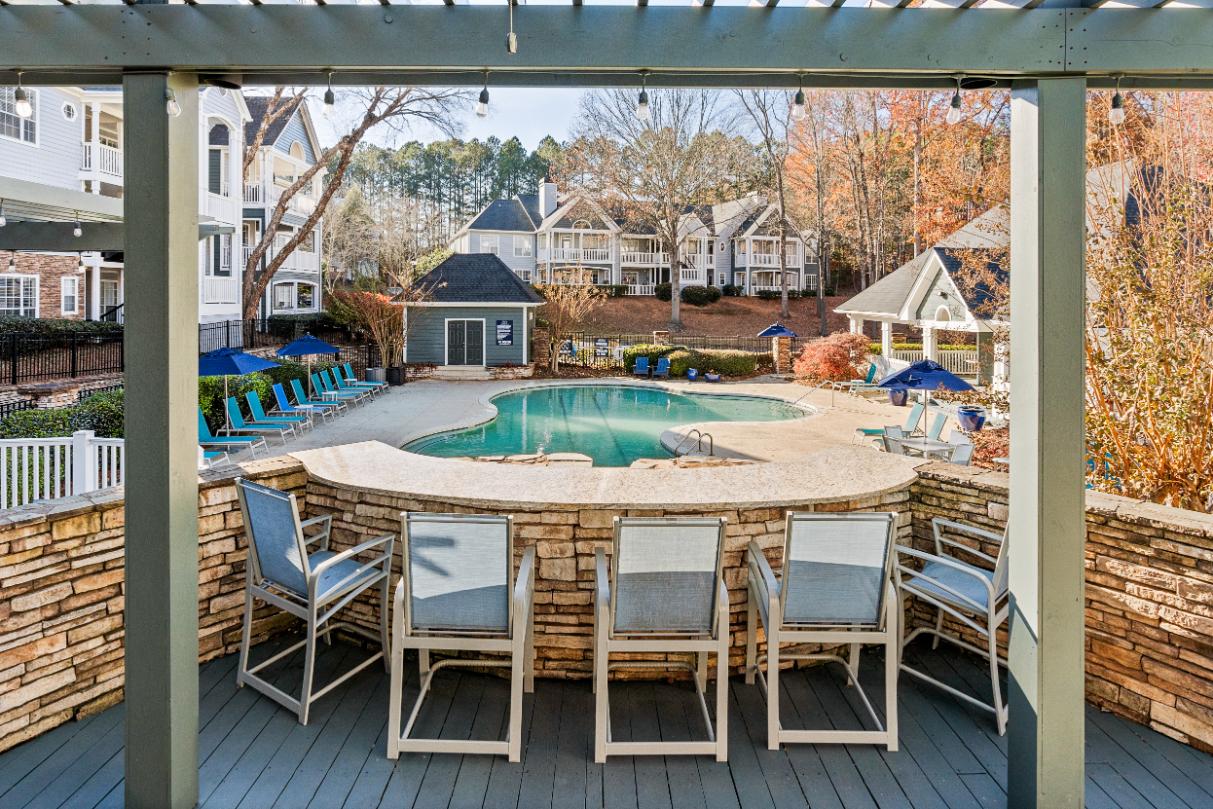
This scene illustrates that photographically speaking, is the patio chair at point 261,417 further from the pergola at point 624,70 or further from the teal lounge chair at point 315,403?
the pergola at point 624,70

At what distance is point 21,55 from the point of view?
9.05ft

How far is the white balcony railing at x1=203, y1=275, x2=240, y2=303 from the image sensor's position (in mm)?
20047

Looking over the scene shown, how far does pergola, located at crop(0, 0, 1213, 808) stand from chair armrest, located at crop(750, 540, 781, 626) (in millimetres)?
905

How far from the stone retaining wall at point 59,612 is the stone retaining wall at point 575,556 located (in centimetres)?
126

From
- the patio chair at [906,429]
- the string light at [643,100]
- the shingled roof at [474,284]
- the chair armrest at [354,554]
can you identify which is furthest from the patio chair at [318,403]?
the string light at [643,100]

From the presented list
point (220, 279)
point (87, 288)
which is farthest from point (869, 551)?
point (87, 288)

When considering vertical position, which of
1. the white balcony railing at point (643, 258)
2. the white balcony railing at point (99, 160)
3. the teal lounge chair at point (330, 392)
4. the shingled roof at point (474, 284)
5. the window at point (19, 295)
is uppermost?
the white balcony railing at point (643, 258)

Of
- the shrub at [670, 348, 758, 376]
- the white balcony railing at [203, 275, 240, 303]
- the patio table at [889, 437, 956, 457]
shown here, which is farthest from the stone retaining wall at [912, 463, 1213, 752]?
the white balcony railing at [203, 275, 240, 303]

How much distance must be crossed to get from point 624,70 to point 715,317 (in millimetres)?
35049

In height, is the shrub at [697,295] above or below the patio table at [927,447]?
above

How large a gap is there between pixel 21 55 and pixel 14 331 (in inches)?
611

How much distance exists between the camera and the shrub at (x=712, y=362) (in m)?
24.0

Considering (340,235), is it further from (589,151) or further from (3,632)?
(3,632)

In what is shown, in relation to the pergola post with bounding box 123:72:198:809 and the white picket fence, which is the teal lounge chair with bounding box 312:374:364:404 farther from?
the pergola post with bounding box 123:72:198:809
